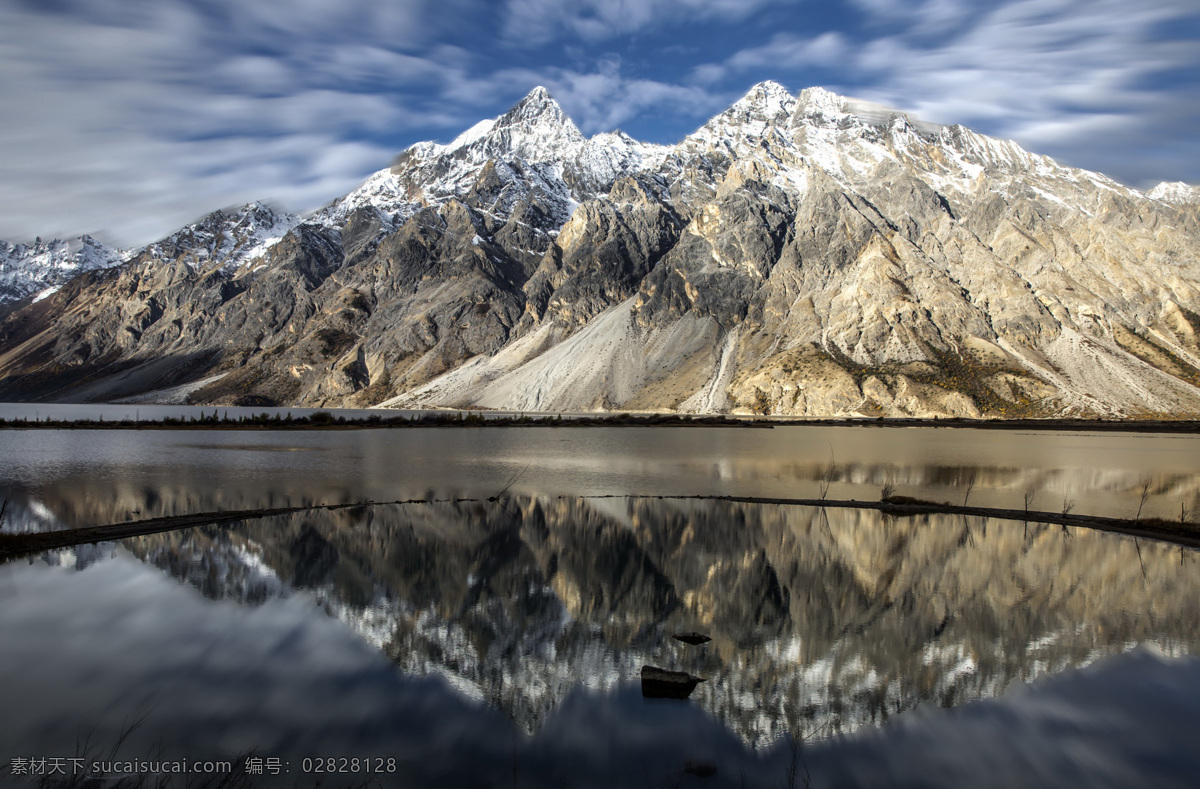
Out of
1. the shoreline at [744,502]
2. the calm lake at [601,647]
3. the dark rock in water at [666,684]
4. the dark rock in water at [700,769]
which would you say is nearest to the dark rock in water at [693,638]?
the calm lake at [601,647]

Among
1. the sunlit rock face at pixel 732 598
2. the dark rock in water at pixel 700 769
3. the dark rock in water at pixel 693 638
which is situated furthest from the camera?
the dark rock in water at pixel 693 638

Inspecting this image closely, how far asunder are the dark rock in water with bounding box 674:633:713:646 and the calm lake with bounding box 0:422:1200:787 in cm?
27

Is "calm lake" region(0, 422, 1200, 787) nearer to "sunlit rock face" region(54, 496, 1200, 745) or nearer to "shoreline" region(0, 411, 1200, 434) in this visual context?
"sunlit rock face" region(54, 496, 1200, 745)

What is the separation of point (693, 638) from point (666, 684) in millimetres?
2620

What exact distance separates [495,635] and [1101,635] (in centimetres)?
1274

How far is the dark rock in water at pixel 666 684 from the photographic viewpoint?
38.2 ft

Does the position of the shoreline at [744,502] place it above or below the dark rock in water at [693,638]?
below

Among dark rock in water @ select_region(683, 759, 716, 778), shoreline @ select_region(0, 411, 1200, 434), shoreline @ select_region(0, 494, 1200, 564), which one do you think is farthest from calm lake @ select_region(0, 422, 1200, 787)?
shoreline @ select_region(0, 411, 1200, 434)

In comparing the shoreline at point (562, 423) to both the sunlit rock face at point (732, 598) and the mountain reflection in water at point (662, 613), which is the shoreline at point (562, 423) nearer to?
the sunlit rock face at point (732, 598)

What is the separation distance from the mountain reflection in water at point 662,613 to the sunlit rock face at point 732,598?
8 centimetres

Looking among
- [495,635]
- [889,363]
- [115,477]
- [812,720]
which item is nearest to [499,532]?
[495,635]

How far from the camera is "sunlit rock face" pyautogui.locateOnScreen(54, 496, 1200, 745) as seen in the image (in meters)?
12.4

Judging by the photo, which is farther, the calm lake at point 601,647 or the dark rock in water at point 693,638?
the dark rock in water at point 693,638

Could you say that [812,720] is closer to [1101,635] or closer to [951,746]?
[951,746]
